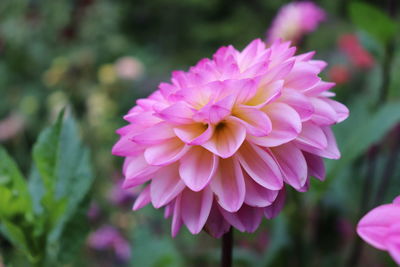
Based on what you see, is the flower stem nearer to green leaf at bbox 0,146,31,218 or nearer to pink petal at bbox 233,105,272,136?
pink petal at bbox 233,105,272,136

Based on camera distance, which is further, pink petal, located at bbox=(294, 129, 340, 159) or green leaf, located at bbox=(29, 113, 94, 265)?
green leaf, located at bbox=(29, 113, 94, 265)

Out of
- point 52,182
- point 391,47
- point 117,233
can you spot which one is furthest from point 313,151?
point 117,233

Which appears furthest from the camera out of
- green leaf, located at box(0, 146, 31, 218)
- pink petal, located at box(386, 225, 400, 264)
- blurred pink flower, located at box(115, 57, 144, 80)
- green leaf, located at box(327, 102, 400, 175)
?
blurred pink flower, located at box(115, 57, 144, 80)

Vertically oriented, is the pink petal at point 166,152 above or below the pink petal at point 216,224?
above

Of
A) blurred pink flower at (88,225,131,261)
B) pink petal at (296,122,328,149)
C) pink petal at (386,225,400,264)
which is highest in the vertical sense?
pink petal at (296,122,328,149)

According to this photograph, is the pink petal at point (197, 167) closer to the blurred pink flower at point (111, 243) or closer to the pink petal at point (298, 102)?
the pink petal at point (298, 102)

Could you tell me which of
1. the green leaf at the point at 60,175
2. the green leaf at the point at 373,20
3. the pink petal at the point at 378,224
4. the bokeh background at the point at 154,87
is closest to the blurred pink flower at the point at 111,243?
the bokeh background at the point at 154,87

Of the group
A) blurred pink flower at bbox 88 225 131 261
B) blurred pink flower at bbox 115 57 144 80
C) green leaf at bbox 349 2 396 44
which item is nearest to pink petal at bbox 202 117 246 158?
green leaf at bbox 349 2 396 44
